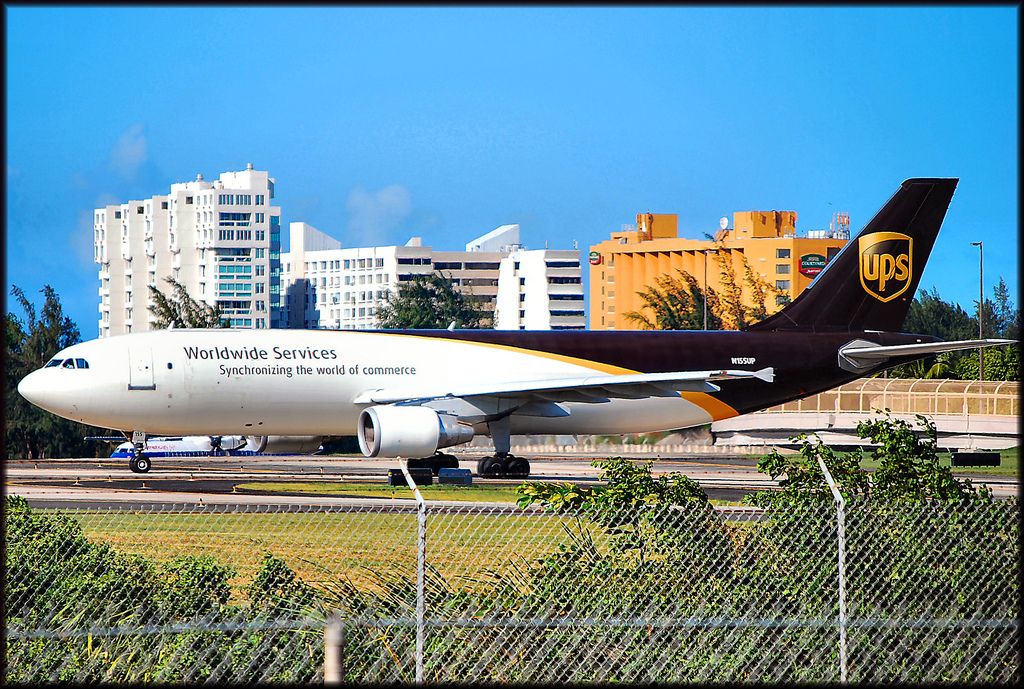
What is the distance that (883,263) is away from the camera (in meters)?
44.8

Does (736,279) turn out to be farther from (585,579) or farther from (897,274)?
(585,579)

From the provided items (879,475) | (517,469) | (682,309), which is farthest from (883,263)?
(682,309)

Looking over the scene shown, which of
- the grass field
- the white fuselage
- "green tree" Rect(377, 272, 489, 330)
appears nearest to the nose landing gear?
the white fuselage

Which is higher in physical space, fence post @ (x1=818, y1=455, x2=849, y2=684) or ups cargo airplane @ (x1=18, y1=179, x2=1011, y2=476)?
ups cargo airplane @ (x1=18, y1=179, x2=1011, y2=476)

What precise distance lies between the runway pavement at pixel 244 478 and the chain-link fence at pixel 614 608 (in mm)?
8160

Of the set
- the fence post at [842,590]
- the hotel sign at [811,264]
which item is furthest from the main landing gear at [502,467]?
the hotel sign at [811,264]

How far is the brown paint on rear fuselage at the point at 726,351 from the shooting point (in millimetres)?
41156

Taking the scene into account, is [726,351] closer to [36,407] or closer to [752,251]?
[36,407]

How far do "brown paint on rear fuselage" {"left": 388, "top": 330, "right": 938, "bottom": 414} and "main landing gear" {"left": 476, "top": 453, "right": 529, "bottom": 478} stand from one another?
3.37 metres

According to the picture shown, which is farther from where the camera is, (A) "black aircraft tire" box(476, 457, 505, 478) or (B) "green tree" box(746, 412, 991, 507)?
(A) "black aircraft tire" box(476, 457, 505, 478)

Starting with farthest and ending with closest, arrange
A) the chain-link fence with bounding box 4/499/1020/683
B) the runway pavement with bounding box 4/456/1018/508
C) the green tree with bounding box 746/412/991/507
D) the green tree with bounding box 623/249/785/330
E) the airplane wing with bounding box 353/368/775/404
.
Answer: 1. the green tree with bounding box 623/249/785/330
2. the airplane wing with bounding box 353/368/775/404
3. the runway pavement with bounding box 4/456/1018/508
4. the green tree with bounding box 746/412/991/507
5. the chain-link fence with bounding box 4/499/1020/683

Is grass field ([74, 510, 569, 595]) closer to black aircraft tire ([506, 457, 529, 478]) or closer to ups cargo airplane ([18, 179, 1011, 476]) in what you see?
ups cargo airplane ([18, 179, 1011, 476])

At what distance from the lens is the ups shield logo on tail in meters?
44.8

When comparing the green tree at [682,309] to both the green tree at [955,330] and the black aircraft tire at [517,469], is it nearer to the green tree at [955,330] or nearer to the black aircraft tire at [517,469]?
the green tree at [955,330]
